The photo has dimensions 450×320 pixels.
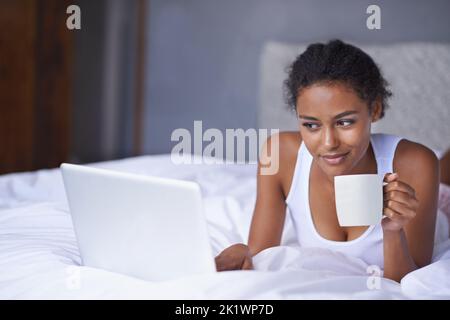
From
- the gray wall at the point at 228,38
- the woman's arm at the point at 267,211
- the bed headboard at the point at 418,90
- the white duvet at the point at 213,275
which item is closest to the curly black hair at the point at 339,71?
the woman's arm at the point at 267,211

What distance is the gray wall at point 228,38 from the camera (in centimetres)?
314

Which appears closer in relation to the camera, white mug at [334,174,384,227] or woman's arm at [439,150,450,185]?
white mug at [334,174,384,227]

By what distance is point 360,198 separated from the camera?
1253 millimetres

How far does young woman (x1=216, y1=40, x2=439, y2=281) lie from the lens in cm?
141

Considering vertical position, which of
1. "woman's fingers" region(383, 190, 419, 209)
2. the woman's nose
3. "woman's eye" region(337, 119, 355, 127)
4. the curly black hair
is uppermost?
the curly black hair

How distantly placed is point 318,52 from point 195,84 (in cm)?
241

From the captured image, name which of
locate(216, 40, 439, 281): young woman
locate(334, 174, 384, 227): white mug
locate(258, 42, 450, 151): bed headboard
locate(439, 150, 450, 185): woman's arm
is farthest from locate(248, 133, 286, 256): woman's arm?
locate(258, 42, 450, 151): bed headboard

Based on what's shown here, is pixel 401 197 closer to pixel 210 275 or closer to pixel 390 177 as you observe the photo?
pixel 390 177

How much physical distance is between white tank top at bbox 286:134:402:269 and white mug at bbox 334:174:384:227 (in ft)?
1.01

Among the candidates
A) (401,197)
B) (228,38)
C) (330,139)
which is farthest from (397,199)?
(228,38)

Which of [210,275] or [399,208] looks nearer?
[210,275]

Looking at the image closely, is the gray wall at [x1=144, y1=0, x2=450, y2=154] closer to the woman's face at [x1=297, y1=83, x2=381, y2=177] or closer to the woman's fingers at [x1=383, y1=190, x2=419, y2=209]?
the woman's face at [x1=297, y1=83, x2=381, y2=177]
